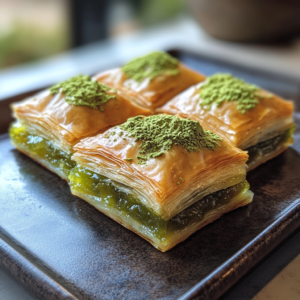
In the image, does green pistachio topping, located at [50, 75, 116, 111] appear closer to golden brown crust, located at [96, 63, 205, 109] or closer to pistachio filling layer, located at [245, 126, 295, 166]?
golden brown crust, located at [96, 63, 205, 109]

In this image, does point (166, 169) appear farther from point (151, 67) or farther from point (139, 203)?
point (151, 67)

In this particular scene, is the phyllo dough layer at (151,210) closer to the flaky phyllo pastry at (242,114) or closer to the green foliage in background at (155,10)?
the flaky phyllo pastry at (242,114)

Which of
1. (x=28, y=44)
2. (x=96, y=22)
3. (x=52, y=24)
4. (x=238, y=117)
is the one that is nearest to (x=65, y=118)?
(x=238, y=117)

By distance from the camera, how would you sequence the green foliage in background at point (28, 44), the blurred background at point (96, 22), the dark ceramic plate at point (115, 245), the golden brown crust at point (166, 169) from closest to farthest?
1. the dark ceramic plate at point (115, 245)
2. the golden brown crust at point (166, 169)
3. the blurred background at point (96, 22)
4. the green foliage in background at point (28, 44)

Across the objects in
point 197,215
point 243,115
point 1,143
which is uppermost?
point 243,115

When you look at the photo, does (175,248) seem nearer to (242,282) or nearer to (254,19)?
(242,282)

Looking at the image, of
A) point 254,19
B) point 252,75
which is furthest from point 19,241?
point 254,19

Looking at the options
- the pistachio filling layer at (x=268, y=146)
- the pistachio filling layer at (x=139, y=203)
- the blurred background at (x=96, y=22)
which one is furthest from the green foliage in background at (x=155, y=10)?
the pistachio filling layer at (x=139, y=203)
